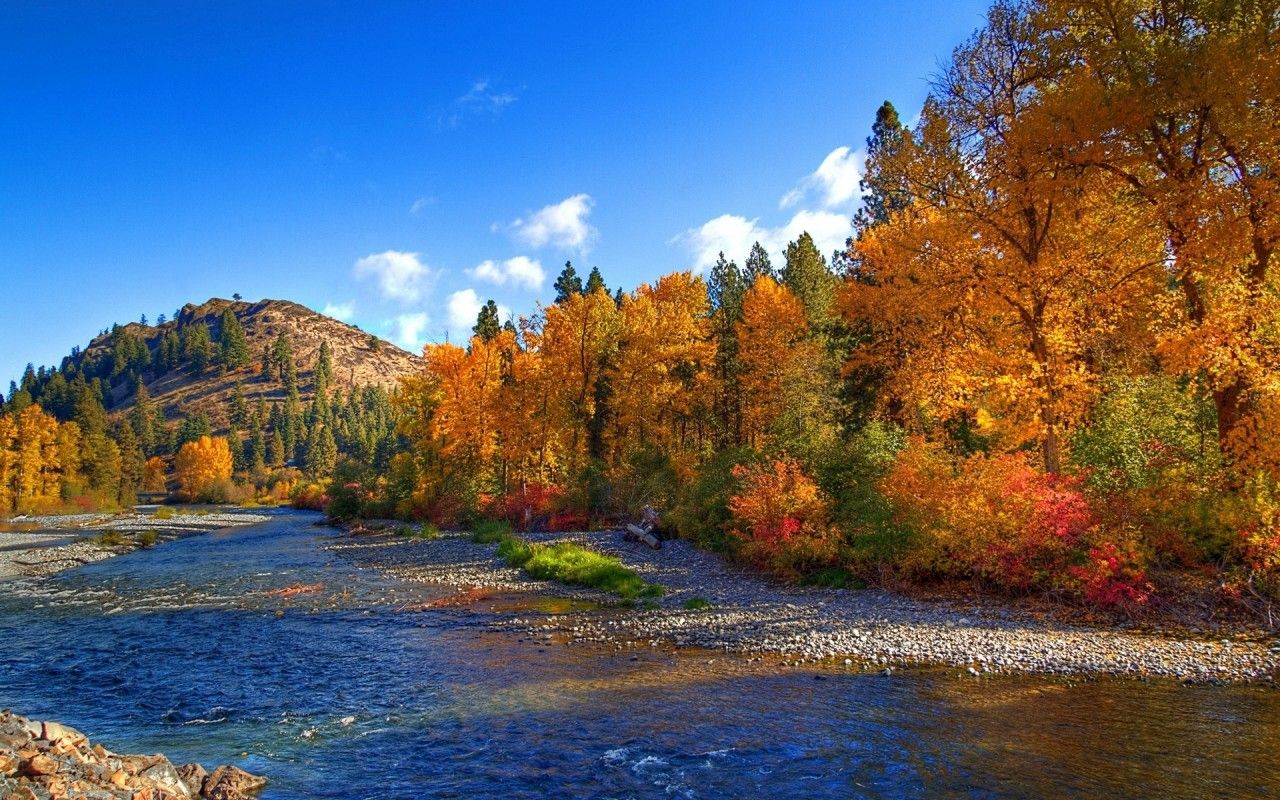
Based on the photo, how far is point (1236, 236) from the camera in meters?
14.5

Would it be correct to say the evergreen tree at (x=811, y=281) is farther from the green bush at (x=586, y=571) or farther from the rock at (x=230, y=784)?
the rock at (x=230, y=784)

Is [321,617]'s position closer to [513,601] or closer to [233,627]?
[233,627]

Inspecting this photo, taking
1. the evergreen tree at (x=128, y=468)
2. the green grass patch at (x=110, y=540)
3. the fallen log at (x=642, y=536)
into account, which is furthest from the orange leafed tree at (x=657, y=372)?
the evergreen tree at (x=128, y=468)

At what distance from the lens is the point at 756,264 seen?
181 feet

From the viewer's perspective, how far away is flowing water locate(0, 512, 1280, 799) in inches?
304

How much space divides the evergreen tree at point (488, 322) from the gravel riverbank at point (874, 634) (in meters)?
43.2

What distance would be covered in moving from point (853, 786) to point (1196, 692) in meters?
6.16

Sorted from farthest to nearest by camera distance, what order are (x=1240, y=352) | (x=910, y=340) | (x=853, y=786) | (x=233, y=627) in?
(x=910, y=340) → (x=233, y=627) → (x=1240, y=352) → (x=853, y=786)

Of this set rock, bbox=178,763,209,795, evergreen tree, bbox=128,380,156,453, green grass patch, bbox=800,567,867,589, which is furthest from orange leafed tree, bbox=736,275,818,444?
evergreen tree, bbox=128,380,156,453

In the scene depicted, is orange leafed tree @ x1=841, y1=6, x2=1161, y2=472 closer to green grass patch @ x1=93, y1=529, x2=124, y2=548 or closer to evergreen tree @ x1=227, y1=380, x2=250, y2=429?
green grass patch @ x1=93, y1=529, x2=124, y2=548

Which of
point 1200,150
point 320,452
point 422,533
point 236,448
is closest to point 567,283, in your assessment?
point 422,533

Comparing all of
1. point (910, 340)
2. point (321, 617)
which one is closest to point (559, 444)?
point (910, 340)

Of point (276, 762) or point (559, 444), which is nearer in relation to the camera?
point (276, 762)

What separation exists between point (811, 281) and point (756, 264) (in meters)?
10.4
